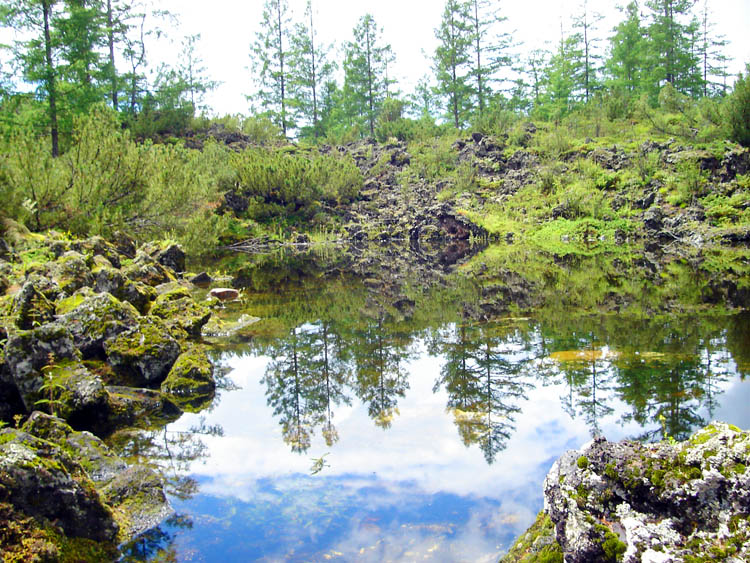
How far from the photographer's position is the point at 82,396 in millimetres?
5816

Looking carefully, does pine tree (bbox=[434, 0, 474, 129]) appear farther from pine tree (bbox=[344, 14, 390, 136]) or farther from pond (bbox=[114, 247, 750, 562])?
pond (bbox=[114, 247, 750, 562])

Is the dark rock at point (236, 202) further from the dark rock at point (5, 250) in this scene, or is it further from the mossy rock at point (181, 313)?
the mossy rock at point (181, 313)

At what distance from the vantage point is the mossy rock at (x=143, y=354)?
24.2ft

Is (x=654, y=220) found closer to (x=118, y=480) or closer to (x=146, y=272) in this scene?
(x=146, y=272)

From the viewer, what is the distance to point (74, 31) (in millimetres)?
22281

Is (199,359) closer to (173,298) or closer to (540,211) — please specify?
(173,298)

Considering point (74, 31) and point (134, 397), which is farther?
point (74, 31)

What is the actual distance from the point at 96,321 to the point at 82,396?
208cm

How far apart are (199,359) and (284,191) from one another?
83.7 ft

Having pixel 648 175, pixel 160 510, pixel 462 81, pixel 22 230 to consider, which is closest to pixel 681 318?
pixel 160 510

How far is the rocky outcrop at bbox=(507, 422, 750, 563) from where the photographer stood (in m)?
2.43

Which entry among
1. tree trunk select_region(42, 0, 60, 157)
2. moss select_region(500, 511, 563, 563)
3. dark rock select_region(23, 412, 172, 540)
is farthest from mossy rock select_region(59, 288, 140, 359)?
tree trunk select_region(42, 0, 60, 157)

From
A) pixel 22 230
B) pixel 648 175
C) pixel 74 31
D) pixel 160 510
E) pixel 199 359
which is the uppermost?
pixel 74 31

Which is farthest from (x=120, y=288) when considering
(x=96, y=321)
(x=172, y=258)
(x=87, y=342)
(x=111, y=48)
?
(x=111, y=48)
